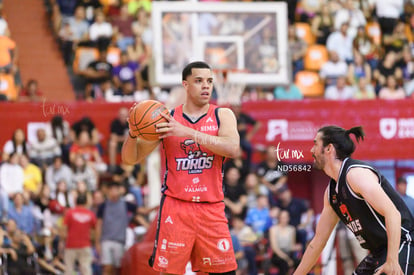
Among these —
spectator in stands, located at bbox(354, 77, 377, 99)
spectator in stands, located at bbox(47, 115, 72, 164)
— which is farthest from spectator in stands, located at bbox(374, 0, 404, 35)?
spectator in stands, located at bbox(47, 115, 72, 164)

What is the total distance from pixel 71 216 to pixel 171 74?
12.3ft

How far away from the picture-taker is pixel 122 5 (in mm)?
18906

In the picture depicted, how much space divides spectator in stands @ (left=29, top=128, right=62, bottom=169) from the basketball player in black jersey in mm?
8232

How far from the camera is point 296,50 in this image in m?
18.0

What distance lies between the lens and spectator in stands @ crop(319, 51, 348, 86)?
17.7 m

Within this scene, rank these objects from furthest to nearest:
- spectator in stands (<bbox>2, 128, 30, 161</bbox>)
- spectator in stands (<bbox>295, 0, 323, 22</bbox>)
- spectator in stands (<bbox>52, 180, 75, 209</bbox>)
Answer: spectator in stands (<bbox>295, 0, 323, 22</bbox>) → spectator in stands (<bbox>2, 128, 30, 161</bbox>) → spectator in stands (<bbox>52, 180, 75, 209</bbox>)

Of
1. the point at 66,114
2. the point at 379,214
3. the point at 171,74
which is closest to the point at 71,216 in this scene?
the point at 66,114

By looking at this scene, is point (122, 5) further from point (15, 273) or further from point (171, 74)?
point (15, 273)

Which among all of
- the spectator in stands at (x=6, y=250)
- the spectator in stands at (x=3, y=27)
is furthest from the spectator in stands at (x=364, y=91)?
the spectator in stands at (x=6, y=250)

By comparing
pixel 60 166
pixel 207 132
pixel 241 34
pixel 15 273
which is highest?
pixel 241 34

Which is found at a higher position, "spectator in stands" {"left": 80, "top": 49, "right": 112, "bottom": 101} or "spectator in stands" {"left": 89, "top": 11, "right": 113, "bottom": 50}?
"spectator in stands" {"left": 89, "top": 11, "right": 113, "bottom": 50}

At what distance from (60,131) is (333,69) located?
6.12 meters

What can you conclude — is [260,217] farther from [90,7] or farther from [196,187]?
[90,7]

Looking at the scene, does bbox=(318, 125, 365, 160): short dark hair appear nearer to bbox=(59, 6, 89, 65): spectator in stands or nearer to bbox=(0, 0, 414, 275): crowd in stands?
bbox=(0, 0, 414, 275): crowd in stands
